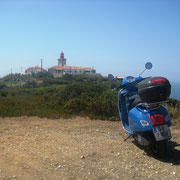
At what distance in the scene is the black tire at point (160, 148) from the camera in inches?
149

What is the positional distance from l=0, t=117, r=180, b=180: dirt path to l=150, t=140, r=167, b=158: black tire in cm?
9

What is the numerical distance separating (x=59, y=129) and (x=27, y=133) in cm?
78

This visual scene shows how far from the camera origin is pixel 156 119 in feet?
12.2

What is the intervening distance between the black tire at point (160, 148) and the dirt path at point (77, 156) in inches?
3.6

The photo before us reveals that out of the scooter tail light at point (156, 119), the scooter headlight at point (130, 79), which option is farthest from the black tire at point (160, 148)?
the scooter headlight at point (130, 79)

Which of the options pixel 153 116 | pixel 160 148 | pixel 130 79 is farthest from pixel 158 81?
pixel 160 148

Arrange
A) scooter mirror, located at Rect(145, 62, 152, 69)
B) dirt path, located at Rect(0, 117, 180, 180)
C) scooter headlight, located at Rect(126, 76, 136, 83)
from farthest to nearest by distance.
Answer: scooter mirror, located at Rect(145, 62, 152, 69), scooter headlight, located at Rect(126, 76, 136, 83), dirt path, located at Rect(0, 117, 180, 180)

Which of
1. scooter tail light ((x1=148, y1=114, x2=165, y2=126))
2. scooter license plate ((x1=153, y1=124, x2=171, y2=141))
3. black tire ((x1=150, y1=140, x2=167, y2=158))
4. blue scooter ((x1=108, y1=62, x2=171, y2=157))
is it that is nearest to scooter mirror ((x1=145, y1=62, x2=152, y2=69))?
blue scooter ((x1=108, y1=62, x2=171, y2=157))

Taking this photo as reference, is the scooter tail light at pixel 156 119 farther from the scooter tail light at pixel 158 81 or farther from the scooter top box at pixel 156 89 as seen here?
the scooter tail light at pixel 158 81

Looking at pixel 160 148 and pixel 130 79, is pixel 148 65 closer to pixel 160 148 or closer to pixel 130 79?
pixel 130 79

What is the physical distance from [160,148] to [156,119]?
0.49m

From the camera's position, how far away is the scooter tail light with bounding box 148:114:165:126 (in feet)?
12.1

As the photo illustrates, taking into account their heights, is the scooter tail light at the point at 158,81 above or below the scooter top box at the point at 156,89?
above

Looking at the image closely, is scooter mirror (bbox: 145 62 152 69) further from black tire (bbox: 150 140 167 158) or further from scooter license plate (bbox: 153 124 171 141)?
black tire (bbox: 150 140 167 158)
